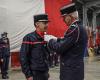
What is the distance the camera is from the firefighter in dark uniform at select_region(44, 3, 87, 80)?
16.9ft

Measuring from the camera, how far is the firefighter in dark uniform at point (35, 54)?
18.4ft

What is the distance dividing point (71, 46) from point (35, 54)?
0.73m

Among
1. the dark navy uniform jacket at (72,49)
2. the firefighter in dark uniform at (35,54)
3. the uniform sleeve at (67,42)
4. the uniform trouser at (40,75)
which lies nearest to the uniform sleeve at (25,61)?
the firefighter in dark uniform at (35,54)

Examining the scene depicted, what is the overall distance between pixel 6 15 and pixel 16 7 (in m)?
0.57

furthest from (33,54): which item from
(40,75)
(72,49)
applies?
(72,49)

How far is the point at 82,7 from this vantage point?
35.2 m

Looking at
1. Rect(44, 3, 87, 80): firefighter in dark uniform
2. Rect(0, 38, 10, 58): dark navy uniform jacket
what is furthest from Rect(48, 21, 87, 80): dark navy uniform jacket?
Rect(0, 38, 10, 58): dark navy uniform jacket

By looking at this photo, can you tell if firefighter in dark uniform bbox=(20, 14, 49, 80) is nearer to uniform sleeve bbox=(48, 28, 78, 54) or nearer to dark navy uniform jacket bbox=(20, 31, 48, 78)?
dark navy uniform jacket bbox=(20, 31, 48, 78)

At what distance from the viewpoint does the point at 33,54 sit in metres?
5.69

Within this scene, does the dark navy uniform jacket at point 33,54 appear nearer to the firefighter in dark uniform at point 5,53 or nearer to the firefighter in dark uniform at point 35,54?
the firefighter in dark uniform at point 35,54

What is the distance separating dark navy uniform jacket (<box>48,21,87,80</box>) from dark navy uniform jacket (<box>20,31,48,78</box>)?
1.48 ft

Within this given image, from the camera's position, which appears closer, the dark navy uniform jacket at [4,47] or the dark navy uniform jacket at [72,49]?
the dark navy uniform jacket at [72,49]

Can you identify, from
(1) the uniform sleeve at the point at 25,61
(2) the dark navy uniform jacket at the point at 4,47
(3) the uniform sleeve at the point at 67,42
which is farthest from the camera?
(2) the dark navy uniform jacket at the point at 4,47

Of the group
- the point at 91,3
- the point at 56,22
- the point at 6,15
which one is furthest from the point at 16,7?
the point at 91,3
